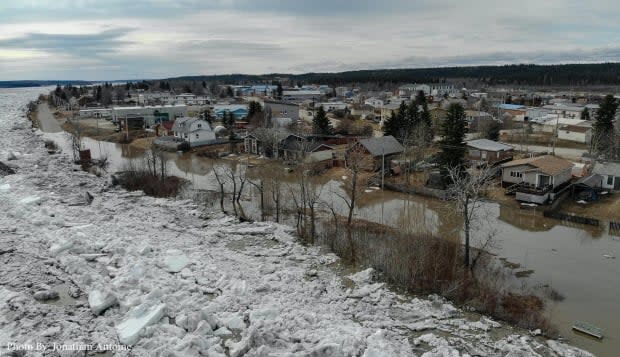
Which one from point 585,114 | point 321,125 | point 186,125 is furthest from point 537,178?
point 585,114

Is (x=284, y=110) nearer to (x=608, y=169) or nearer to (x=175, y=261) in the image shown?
(x=608, y=169)

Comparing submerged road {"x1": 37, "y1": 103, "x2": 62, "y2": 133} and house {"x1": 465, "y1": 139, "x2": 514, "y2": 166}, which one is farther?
submerged road {"x1": 37, "y1": 103, "x2": 62, "y2": 133}

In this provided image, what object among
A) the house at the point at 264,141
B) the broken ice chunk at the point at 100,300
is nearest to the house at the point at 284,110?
the house at the point at 264,141

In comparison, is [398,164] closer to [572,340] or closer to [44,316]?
[572,340]

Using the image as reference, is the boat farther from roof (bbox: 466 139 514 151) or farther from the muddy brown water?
roof (bbox: 466 139 514 151)

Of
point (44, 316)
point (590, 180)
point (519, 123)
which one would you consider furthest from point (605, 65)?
point (44, 316)

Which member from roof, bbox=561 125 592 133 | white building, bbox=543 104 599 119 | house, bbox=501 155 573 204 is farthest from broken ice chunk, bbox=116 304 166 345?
white building, bbox=543 104 599 119

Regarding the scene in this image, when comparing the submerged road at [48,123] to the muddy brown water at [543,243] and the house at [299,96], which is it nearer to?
the muddy brown water at [543,243]
